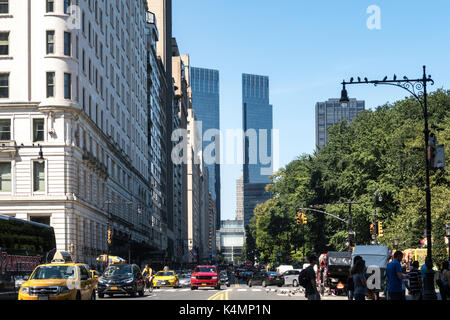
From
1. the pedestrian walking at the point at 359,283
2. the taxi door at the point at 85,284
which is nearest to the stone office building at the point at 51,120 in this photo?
the taxi door at the point at 85,284

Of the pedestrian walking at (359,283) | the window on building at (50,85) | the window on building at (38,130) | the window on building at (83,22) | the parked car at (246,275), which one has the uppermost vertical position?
the window on building at (83,22)

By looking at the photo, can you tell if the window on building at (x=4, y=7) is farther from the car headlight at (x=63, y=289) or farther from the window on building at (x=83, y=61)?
the car headlight at (x=63, y=289)

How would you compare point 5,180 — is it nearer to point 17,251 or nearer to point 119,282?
point 119,282

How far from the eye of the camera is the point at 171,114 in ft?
532

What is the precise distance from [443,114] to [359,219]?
12.5 meters

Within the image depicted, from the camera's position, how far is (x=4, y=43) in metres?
59.1

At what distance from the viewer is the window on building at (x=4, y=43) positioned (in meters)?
59.0

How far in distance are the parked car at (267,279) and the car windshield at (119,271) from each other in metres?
26.4

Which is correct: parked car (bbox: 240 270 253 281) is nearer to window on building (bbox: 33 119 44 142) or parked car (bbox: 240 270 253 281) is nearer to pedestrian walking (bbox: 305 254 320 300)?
window on building (bbox: 33 119 44 142)

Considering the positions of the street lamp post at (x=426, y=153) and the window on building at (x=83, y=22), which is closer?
the street lamp post at (x=426, y=153)

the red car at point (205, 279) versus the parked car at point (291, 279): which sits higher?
the red car at point (205, 279)

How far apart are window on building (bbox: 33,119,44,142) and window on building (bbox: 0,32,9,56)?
244 inches
